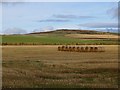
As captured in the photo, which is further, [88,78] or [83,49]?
[83,49]

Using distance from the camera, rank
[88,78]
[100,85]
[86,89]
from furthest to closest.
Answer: [88,78], [100,85], [86,89]

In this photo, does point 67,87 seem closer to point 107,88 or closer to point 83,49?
point 107,88

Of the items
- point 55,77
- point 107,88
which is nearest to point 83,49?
point 55,77

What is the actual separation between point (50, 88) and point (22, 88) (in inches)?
60.8

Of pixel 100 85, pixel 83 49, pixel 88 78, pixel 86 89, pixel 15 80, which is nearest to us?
pixel 86 89

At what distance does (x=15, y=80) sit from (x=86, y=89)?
18.7ft

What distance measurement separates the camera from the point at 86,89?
20031 mm

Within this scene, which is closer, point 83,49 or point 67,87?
point 67,87

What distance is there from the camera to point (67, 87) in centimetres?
2044

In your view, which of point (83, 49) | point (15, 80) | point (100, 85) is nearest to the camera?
point (100, 85)

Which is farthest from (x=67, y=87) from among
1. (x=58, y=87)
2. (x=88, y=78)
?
(x=88, y=78)

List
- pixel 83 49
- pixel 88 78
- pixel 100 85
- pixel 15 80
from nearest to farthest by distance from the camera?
pixel 100 85 < pixel 15 80 < pixel 88 78 < pixel 83 49

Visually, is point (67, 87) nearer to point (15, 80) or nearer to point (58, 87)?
point (58, 87)

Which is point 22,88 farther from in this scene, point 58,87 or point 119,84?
point 119,84
